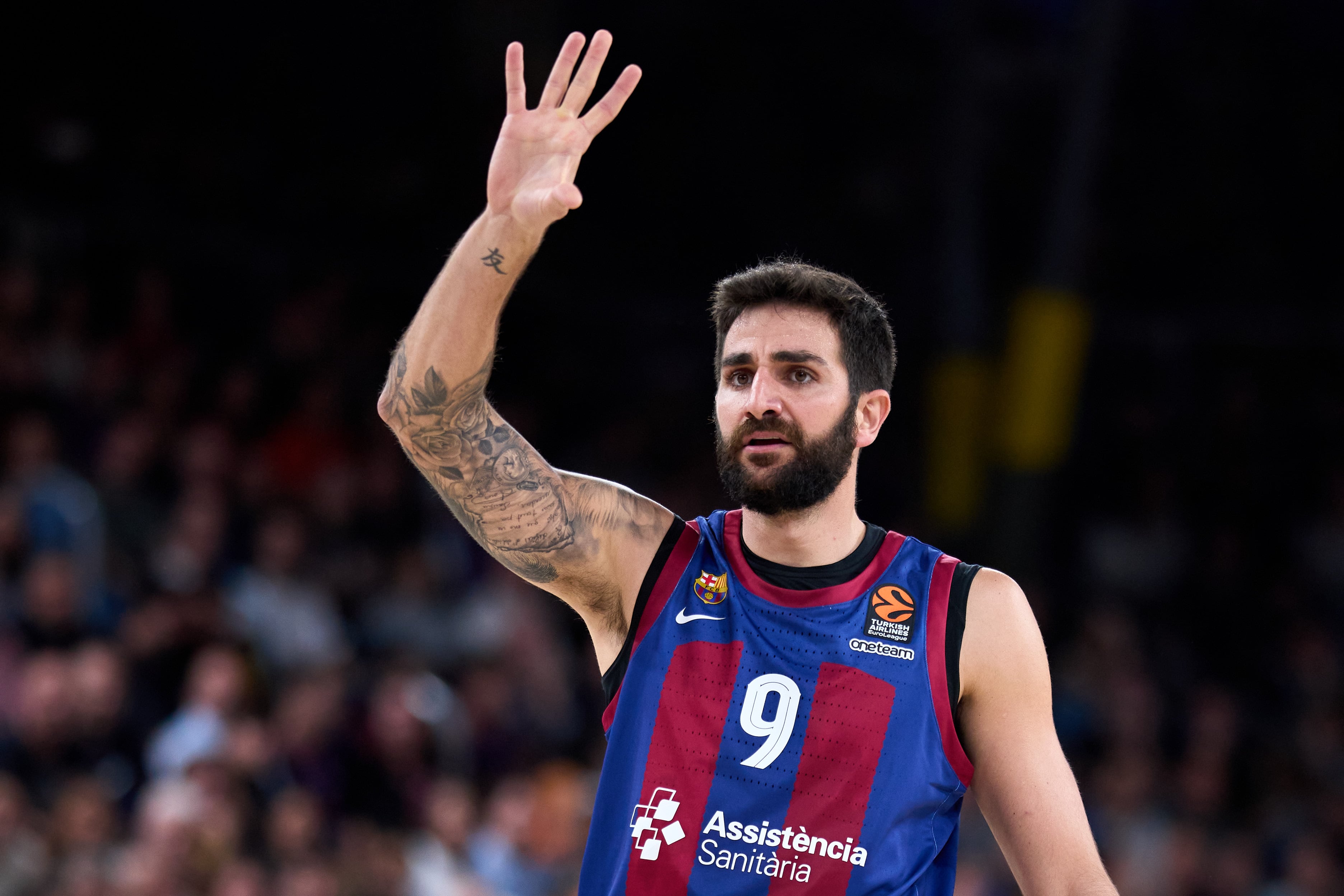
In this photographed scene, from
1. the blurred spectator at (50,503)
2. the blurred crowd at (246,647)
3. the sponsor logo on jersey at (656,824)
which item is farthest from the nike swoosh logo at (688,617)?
the blurred spectator at (50,503)

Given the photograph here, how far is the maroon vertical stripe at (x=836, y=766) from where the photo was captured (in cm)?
334

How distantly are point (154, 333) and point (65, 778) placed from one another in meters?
3.39

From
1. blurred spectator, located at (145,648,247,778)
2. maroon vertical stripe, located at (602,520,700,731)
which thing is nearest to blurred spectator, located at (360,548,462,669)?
blurred spectator, located at (145,648,247,778)

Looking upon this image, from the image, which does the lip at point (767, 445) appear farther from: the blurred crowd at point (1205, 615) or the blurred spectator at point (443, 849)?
the blurred crowd at point (1205, 615)

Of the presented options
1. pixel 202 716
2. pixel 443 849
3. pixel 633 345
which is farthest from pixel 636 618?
pixel 633 345

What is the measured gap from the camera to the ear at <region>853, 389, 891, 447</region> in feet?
12.3

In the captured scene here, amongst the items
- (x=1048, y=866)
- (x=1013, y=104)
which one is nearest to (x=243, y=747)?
(x=1048, y=866)

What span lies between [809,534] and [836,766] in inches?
22.9

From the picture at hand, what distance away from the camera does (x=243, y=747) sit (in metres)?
7.58

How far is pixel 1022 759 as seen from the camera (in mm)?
3516

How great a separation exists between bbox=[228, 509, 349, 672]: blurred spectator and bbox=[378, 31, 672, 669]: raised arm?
17.3 ft

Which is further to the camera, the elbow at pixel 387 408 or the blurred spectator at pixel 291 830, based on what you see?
the blurred spectator at pixel 291 830

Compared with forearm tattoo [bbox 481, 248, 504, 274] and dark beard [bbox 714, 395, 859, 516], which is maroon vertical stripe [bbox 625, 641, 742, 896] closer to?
dark beard [bbox 714, 395, 859, 516]

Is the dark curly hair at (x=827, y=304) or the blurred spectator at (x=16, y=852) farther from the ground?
the dark curly hair at (x=827, y=304)
